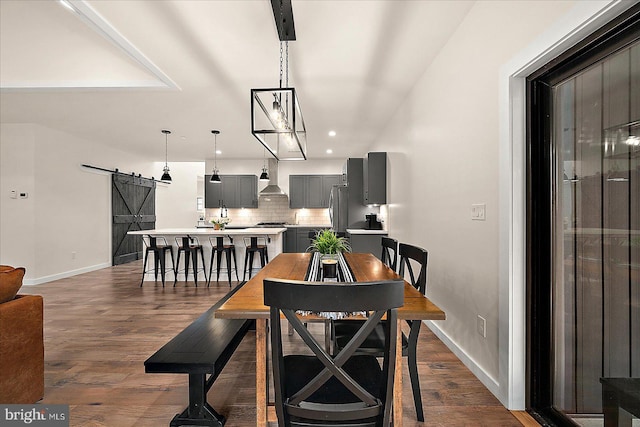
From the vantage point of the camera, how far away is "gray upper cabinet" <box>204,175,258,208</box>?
8.55m

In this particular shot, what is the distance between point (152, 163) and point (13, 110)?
14.3 feet

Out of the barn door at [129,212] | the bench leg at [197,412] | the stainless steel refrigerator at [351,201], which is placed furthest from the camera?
the barn door at [129,212]

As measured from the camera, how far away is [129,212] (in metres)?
7.85

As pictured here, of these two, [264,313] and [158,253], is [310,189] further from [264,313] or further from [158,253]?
[264,313]

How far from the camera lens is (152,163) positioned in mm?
9000

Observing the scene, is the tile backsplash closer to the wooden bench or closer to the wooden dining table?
the wooden dining table

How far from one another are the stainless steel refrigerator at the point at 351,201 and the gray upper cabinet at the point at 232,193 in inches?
109

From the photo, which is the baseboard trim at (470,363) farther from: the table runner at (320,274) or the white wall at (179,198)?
the white wall at (179,198)

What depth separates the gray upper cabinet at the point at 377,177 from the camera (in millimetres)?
5422

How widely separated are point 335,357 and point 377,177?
4603 mm

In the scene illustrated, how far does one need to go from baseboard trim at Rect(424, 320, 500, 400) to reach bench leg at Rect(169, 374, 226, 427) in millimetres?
1708

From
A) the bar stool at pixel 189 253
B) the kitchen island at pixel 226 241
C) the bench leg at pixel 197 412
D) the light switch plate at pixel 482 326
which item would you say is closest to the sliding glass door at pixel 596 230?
→ the light switch plate at pixel 482 326

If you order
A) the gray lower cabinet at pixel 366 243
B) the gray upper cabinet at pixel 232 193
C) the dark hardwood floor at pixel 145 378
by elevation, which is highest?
the gray upper cabinet at pixel 232 193

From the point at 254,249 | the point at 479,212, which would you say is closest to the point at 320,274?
the point at 479,212
